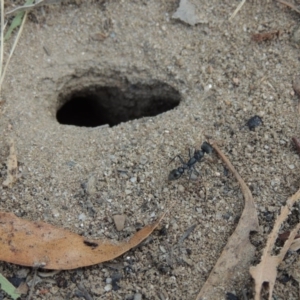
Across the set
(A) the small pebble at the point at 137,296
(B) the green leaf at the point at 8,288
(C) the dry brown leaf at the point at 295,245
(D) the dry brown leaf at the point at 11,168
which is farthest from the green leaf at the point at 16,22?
(C) the dry brown leaf at the point at 295,245

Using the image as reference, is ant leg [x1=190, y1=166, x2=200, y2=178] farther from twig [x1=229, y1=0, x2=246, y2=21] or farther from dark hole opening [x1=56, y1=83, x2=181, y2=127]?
twig [x1=229, y1=0, x2=246, y2=21]

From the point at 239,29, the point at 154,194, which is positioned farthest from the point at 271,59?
the point at 154,194

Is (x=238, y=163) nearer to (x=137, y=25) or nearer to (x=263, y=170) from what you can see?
(x=263, y=170)

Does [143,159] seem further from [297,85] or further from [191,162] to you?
[297,85]

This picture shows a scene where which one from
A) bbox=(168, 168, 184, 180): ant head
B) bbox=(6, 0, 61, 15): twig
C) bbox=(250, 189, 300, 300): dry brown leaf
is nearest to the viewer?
bbox=(250, 189, 300, 300): dry brown leaf

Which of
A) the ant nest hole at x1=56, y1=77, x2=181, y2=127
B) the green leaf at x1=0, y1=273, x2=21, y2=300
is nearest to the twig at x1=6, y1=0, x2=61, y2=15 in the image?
the ant nest hole at x1=56, y1=77, x2=181, y2=127

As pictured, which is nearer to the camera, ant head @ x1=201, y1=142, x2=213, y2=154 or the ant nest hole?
ant head @ x1=201, y1=142, x2=213, y2=154

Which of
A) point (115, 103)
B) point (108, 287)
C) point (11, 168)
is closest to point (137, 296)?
point (108, 287)
